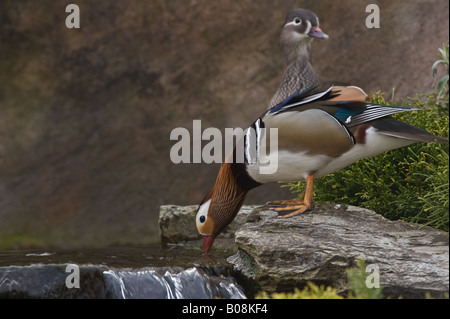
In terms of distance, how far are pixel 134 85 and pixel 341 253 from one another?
3932 mm

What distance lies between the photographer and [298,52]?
3.93m

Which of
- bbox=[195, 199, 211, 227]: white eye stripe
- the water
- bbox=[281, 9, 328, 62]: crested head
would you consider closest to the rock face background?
bbox=[281, 9, 328, 62]: crested head

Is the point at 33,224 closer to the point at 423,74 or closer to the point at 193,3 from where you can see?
the point at 193,3

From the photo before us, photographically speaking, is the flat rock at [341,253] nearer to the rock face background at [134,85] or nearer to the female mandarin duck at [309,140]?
the female mandarin duck at [309,140]

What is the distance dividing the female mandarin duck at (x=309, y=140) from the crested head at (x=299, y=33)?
0.43 metres

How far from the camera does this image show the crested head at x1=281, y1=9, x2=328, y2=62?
3.87 m

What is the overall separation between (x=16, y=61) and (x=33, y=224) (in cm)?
175

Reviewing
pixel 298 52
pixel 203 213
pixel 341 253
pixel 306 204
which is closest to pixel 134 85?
pixel 298 52

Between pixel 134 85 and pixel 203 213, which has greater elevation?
pixel 134 85

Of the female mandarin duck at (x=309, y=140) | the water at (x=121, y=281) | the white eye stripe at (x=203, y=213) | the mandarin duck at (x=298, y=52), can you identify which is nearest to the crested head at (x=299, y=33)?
the mandarin duck at (x=298, y=52)

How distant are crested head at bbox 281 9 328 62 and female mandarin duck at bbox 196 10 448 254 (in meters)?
0.43

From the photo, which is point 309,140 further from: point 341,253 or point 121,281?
point 121,281

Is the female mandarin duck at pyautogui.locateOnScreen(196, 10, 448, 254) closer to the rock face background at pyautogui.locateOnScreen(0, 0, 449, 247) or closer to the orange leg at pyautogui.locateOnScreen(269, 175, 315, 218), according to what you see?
the orange leg at pyautogui.locateOnScreen(269, 175, 315, 218)

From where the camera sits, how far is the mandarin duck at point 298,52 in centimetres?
387
